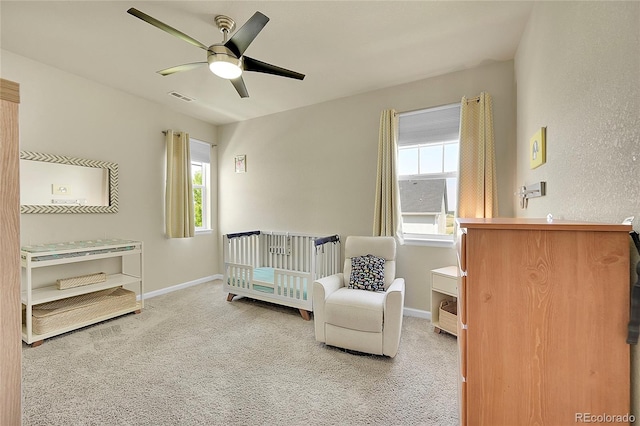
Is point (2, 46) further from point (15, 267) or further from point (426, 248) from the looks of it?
point (426, 248)

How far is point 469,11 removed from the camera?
6.79 ft

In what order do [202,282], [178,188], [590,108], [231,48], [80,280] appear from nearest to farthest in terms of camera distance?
[590,108], [231,48], [80,280], [178,188], [202,282]

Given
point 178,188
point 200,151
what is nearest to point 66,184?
point 178,188

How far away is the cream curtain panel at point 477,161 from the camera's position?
2.73 metres

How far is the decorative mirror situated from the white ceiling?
95 cm

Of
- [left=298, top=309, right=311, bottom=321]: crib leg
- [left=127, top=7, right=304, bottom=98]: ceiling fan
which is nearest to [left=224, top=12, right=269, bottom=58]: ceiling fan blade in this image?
[left=127, top=7, right=304, bottom=98]: ceiling fan

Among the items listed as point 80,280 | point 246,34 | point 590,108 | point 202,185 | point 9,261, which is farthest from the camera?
point 202,185

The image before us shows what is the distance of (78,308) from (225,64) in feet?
8.79

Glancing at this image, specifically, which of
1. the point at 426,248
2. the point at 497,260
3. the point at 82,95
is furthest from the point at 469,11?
the point at 82,95

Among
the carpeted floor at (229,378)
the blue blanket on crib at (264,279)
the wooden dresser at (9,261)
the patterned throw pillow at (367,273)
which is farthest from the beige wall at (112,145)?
the wooden dresser at (9,261)

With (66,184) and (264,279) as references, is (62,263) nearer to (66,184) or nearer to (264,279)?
(66,184)

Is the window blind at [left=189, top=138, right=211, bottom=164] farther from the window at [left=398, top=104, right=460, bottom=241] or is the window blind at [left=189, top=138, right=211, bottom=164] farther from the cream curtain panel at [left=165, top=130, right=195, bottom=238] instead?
the window at [left=398, top=104, right=460, bottom=241]

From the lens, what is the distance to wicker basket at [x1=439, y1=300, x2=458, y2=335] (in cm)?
261

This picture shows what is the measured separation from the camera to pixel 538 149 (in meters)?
1.87
